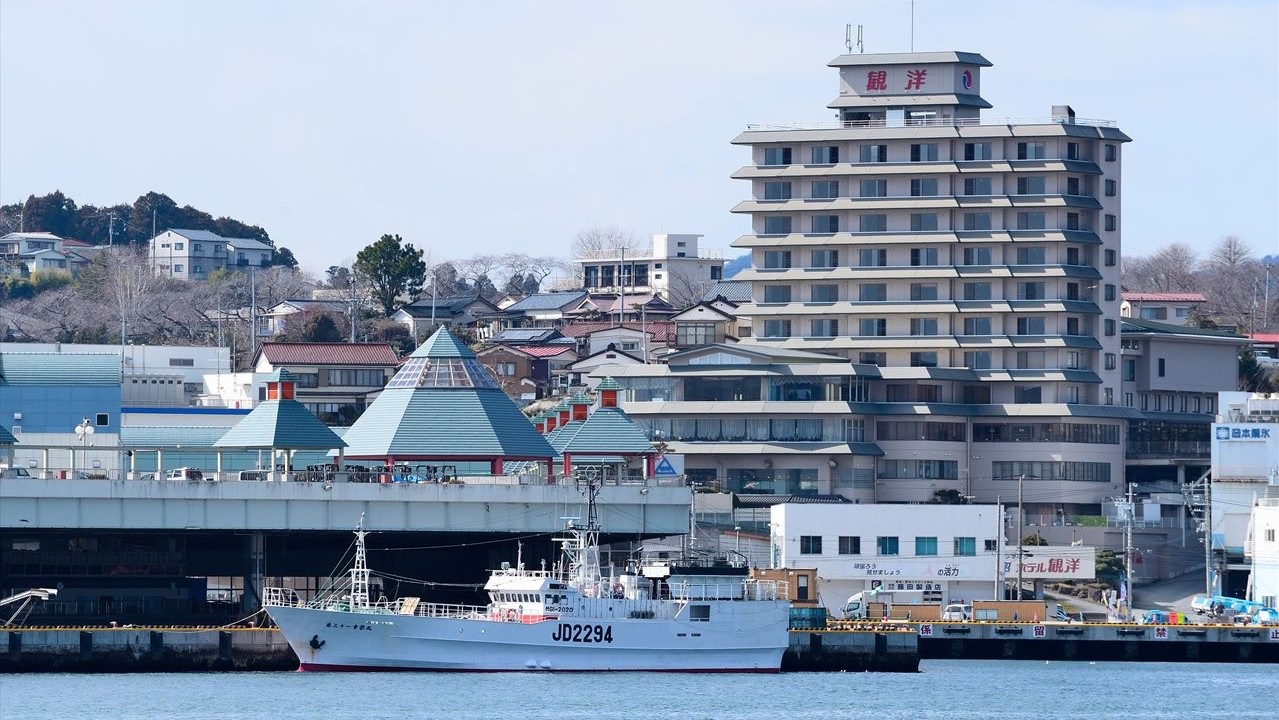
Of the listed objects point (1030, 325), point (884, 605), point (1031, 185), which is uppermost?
point (1031, 185)

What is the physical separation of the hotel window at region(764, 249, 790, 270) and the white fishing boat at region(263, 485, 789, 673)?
5310 centimetres

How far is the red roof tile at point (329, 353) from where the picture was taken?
14638cm

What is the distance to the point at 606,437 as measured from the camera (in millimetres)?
98812

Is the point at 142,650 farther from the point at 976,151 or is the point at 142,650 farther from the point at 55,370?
the point at 976,151

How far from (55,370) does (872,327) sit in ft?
152

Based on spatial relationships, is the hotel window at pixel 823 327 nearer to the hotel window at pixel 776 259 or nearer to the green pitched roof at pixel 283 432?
the hotel window at pixel 776 259

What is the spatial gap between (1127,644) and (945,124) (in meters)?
41.9

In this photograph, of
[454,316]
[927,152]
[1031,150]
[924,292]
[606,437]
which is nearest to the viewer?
[606,437]

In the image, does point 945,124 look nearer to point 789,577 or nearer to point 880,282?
point 880,282

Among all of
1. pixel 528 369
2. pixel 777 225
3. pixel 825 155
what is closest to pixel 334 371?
pixel 528 369

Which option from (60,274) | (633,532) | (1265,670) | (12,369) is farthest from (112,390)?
(60,274)

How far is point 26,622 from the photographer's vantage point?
290ft

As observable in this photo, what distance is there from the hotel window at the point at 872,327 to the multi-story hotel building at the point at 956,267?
0.26ft

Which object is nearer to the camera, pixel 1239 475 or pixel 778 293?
pixel 1239 475
